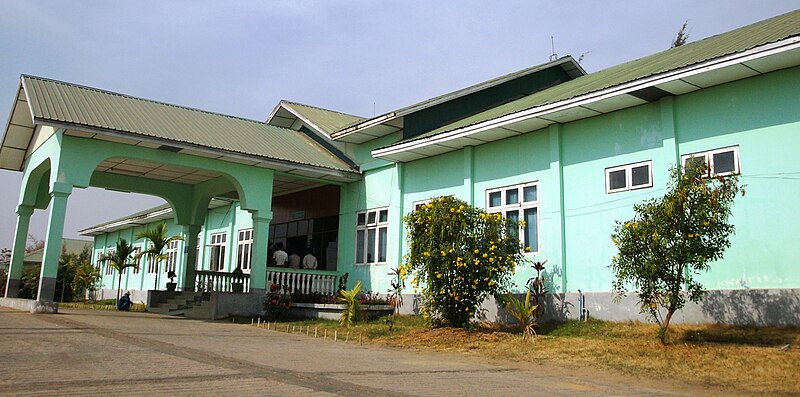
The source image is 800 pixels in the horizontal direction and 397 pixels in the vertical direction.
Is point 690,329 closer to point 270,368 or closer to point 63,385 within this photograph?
point 270,368

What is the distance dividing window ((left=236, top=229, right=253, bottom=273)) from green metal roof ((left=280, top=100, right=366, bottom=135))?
5.55 meters

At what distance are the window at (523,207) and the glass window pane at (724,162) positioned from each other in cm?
411

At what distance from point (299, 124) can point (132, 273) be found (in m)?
17.4

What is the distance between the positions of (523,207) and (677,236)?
5.43 m

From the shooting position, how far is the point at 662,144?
12352mm

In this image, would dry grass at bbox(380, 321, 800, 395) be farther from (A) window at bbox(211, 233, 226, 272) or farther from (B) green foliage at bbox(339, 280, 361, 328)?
(A) window at bbox(211, 233, 226, 272)

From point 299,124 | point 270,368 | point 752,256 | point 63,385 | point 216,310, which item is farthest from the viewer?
point 299,124

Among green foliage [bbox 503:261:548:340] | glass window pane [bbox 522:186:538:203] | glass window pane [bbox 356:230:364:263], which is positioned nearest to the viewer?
green foliage [bbox 503:261:548:340]

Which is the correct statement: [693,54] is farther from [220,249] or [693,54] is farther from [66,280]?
[66,280]

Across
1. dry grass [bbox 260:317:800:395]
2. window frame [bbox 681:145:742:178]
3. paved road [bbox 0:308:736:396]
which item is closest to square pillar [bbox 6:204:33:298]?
paved road [bbox 0:308:736:396]

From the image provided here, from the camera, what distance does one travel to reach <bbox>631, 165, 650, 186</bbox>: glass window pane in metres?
12.5

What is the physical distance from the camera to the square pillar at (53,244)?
14.6 metres

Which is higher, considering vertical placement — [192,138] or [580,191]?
[192,138]

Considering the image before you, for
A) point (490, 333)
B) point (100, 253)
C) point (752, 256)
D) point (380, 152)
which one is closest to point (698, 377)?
point (752, 256)
